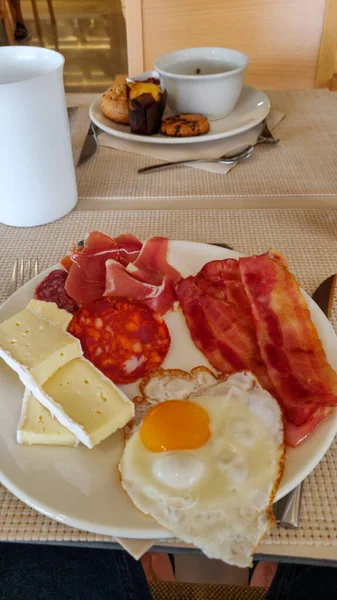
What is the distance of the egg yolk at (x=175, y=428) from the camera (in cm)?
58

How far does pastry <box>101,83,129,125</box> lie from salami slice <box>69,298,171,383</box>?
77 cm

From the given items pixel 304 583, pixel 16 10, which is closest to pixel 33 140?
pixel 304 583

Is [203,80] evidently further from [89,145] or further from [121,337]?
[121,337]

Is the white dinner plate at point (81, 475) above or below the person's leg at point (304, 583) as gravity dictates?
above

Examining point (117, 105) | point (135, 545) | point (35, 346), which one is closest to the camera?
point (135, 545)

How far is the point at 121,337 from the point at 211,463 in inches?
9.3

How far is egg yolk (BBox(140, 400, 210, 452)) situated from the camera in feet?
1.90

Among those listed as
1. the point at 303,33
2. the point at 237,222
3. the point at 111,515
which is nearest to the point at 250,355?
the point at 111,515

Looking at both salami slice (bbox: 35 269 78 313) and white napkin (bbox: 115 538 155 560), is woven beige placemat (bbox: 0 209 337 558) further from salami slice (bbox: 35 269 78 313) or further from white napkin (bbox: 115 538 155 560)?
white napkin (bbox: 115 538 155 560)

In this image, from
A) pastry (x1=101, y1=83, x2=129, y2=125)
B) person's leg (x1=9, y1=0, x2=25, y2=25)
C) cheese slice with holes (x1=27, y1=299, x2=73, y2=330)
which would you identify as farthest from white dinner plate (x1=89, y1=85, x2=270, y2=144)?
person's leg (x1=9, y1=0, x2=25, y2=25)

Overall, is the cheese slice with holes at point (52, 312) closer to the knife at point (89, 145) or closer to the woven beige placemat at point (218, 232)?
the woven beige placemat at point (218, 232)

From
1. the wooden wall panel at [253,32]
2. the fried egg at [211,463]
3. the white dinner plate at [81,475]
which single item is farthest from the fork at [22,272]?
the wooden wall panel at [253,32]

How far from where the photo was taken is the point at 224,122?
4.44ft

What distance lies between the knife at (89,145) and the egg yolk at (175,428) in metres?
0.88
